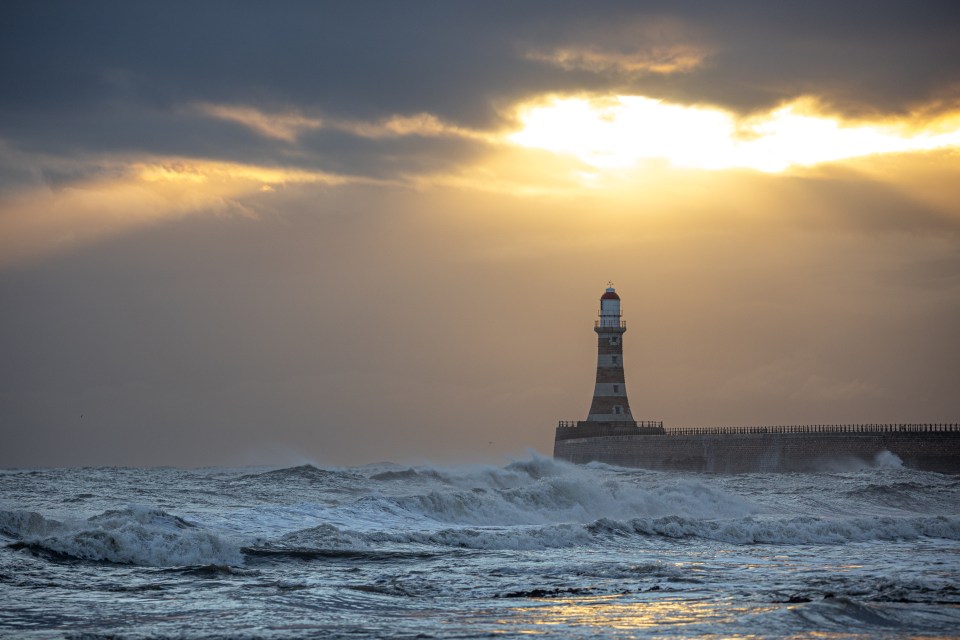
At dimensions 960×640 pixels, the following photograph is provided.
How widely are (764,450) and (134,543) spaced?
123 feet

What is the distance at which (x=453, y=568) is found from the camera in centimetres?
1573

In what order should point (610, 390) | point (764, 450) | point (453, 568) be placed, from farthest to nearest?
point (610, 390) → point (764, 450) → point (453, 568)

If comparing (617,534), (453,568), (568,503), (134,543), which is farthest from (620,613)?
(568,503)

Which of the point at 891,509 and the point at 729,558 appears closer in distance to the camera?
the point at 729,558

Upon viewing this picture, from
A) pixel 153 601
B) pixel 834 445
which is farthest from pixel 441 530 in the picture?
pixel 834 445

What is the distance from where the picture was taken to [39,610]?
11.7 meters

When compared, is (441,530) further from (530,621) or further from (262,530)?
(530,621)

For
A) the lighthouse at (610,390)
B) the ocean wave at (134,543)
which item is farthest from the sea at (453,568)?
the lighthouse at (610,390)

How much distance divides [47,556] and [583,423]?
4669 cm

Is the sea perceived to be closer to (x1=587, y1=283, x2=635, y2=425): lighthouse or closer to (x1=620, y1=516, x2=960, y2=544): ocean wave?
(x1=620, y1=516, x2=960, y2=544): ocean wave

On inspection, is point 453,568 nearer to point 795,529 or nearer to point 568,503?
point 795,529

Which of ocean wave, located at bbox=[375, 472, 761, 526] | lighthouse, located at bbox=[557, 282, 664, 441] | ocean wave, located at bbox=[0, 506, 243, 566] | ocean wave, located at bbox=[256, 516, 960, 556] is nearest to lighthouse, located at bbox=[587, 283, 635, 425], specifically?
lighthouse, located at bbox=[557, 282, 664, 441]

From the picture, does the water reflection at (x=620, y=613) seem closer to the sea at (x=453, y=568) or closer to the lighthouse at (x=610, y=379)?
the sea at (x=453, y=568)

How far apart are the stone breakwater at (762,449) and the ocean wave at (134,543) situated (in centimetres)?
3235
